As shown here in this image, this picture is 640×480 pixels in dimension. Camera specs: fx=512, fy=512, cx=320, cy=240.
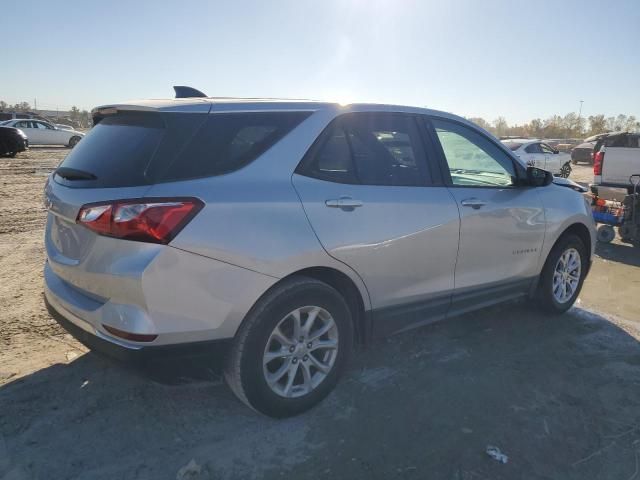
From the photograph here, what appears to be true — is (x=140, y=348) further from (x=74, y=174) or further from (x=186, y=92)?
(x=186, y=92)

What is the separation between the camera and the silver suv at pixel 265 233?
2.47m

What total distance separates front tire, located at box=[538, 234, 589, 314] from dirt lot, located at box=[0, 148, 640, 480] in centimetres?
42

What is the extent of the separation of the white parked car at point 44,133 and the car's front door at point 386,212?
28.9 metres

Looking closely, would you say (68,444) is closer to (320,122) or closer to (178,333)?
(178,333)

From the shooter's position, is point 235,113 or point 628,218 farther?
point 628,218

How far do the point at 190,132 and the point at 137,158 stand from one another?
0.30 m

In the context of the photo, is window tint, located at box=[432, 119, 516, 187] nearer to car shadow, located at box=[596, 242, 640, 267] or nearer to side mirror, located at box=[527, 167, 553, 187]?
side mirror, located at box=[527, 167, 553, 187]

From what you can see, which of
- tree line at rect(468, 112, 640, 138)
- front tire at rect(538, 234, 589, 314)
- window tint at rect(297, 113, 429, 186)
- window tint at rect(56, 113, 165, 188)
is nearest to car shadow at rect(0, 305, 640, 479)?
front tire at rect(538, 234, 589, 314)

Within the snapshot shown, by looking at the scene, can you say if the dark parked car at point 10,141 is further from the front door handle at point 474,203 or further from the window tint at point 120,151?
the front door handle at point 474,203

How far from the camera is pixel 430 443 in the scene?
2.83 meters

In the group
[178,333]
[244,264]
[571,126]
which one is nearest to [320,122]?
[244,264]

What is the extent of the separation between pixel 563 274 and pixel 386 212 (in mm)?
2535

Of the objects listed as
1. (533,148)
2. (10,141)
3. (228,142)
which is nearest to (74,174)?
(228,142)

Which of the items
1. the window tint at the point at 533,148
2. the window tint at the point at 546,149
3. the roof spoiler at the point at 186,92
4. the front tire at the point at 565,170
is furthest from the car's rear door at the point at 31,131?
the roof spoiler at the point at 186,92
